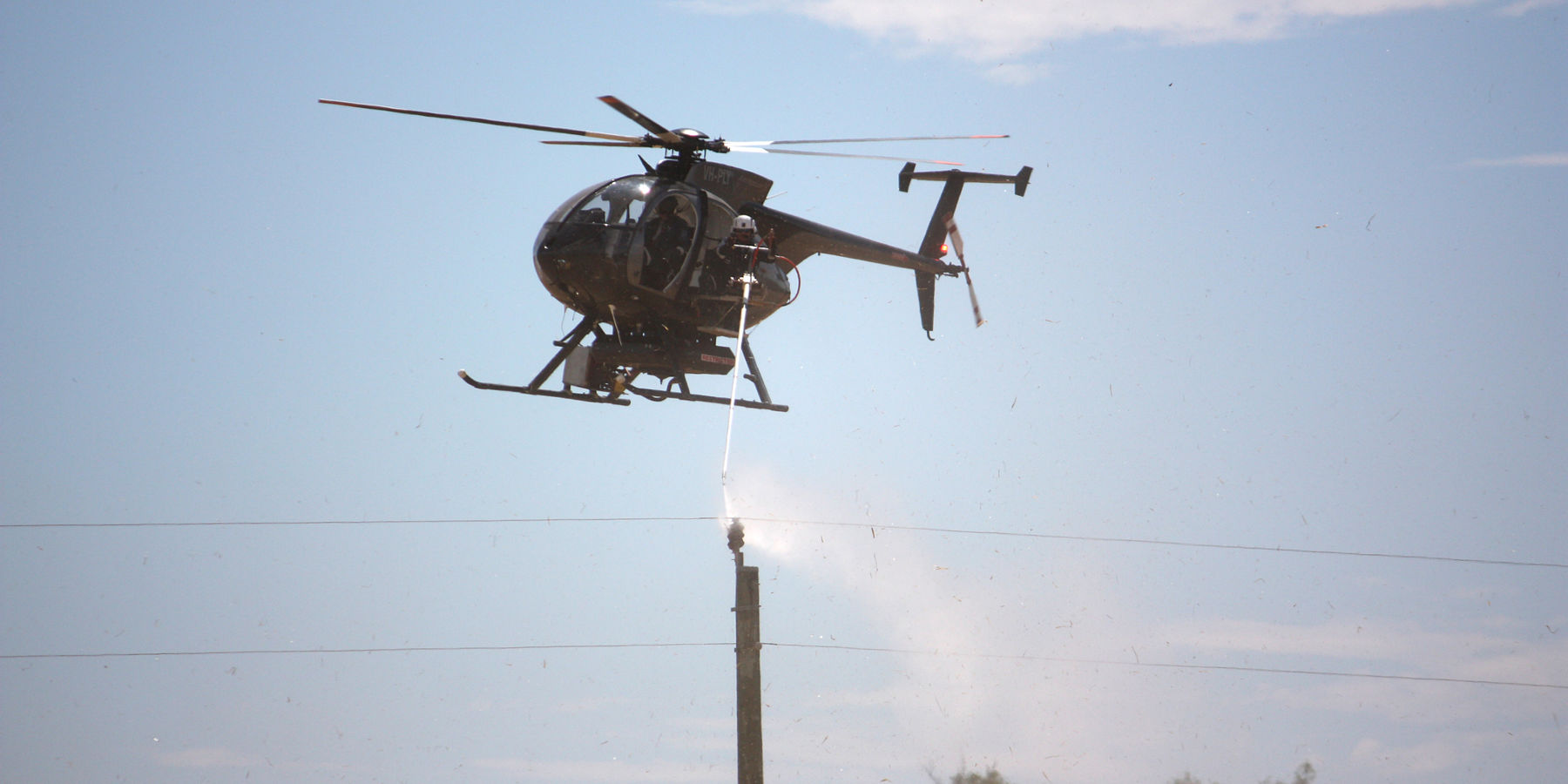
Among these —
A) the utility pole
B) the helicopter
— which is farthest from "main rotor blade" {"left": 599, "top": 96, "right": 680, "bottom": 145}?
the utility pole

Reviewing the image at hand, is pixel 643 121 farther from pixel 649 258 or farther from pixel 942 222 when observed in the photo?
pixel 942 222

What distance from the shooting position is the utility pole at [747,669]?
15.3 meters

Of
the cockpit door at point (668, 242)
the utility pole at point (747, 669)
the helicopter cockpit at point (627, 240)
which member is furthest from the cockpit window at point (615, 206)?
the utility pole at point (747, 669)

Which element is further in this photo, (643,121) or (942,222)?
(942,222)

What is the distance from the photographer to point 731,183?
18.4 meters

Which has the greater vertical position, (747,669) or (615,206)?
(615,206)

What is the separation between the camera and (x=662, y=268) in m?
17.1

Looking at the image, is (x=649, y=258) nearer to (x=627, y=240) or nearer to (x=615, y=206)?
(x=627, y=240)

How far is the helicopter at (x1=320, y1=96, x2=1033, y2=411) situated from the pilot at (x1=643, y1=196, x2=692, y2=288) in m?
0.01

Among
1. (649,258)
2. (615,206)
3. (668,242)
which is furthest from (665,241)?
(615,206)

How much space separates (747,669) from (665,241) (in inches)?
197

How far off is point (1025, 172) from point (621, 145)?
6.46 m

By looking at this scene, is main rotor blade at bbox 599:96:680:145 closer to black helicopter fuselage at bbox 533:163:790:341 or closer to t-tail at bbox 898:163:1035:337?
black helicopter fuselage at bbox 533:163:790:341

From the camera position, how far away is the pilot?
1697 centimetres
